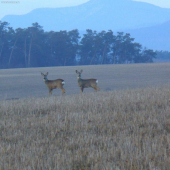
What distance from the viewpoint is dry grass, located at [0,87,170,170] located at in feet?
16.8

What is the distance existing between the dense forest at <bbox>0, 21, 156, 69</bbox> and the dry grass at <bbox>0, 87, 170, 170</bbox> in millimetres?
70551

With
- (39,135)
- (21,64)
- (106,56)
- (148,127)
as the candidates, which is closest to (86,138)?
(39,135)

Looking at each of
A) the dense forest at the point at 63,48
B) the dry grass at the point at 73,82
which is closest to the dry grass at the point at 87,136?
the dry grass at the point at 73,82

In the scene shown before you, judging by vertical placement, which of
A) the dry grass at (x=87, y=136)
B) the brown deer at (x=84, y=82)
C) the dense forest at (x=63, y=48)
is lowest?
the dry grass at (x=87, y=136)

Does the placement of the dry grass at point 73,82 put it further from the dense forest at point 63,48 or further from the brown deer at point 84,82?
the dense forest at point 63,48

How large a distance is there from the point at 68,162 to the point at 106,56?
273 ft

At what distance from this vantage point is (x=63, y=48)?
83.6 metres

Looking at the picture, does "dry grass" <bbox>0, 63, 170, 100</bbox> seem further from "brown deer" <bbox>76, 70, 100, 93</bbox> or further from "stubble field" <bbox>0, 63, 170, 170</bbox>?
"stubble field" <bbox>0, 63, 170, 170</bbox>

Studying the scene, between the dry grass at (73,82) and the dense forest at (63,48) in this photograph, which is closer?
the dry grass at (73,82)

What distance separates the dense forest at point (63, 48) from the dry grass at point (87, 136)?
7055cm

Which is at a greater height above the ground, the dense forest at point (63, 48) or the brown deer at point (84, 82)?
the dense forest at point (63, 48)

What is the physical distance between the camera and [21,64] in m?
79.1

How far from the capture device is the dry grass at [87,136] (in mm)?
5109

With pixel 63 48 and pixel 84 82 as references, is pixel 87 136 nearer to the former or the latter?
pixel 84 82
